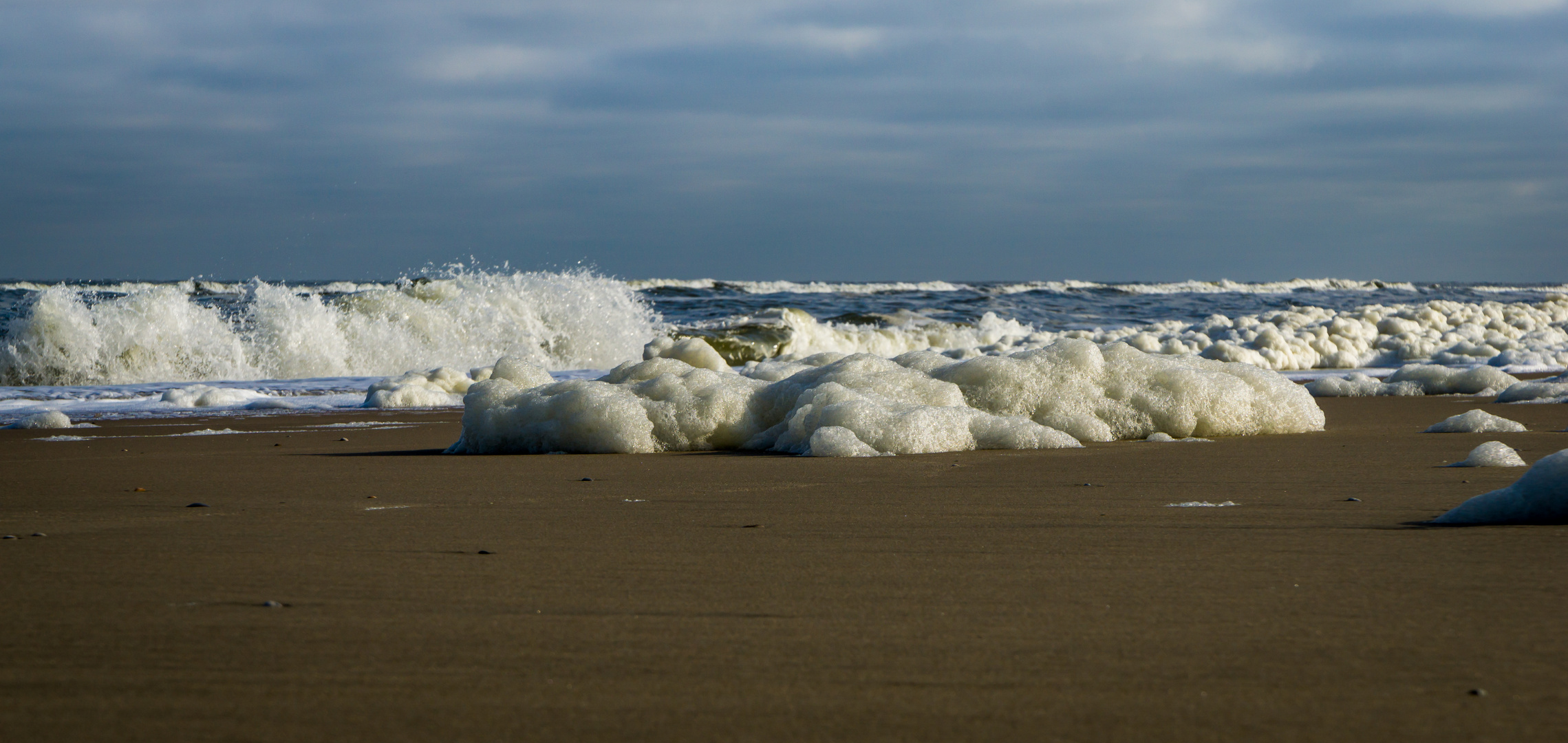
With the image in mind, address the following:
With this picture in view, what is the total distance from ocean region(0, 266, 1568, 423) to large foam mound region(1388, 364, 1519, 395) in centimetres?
288

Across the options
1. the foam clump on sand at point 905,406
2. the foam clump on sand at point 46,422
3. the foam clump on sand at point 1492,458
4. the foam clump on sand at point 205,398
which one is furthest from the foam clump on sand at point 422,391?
the foam clump on sand at point 1492,458

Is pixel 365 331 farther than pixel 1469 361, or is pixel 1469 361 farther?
pixel 365 331

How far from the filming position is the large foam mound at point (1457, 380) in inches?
303

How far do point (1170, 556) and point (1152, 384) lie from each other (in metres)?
2.97

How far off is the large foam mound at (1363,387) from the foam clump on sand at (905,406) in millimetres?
2773

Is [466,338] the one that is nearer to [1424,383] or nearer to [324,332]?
[324,332]

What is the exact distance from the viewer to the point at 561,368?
1354 centimetres

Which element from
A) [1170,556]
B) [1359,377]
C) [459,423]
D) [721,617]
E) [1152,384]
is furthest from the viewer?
[1359,377]

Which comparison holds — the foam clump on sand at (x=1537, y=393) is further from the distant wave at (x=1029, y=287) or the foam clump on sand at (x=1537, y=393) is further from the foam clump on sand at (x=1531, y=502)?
the distant wave at (x=1029, y=287)

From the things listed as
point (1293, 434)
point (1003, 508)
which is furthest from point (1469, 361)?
point (1003, 508)

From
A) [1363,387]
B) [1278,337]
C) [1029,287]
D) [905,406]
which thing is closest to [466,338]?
[1278,337]

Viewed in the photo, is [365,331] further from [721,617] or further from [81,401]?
[721,617]

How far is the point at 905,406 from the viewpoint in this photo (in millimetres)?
4793

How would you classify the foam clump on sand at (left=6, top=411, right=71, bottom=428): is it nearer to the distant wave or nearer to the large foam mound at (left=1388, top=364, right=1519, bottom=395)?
the large foam mound at (left=1388, top=364, right=1519, bottom=395)
